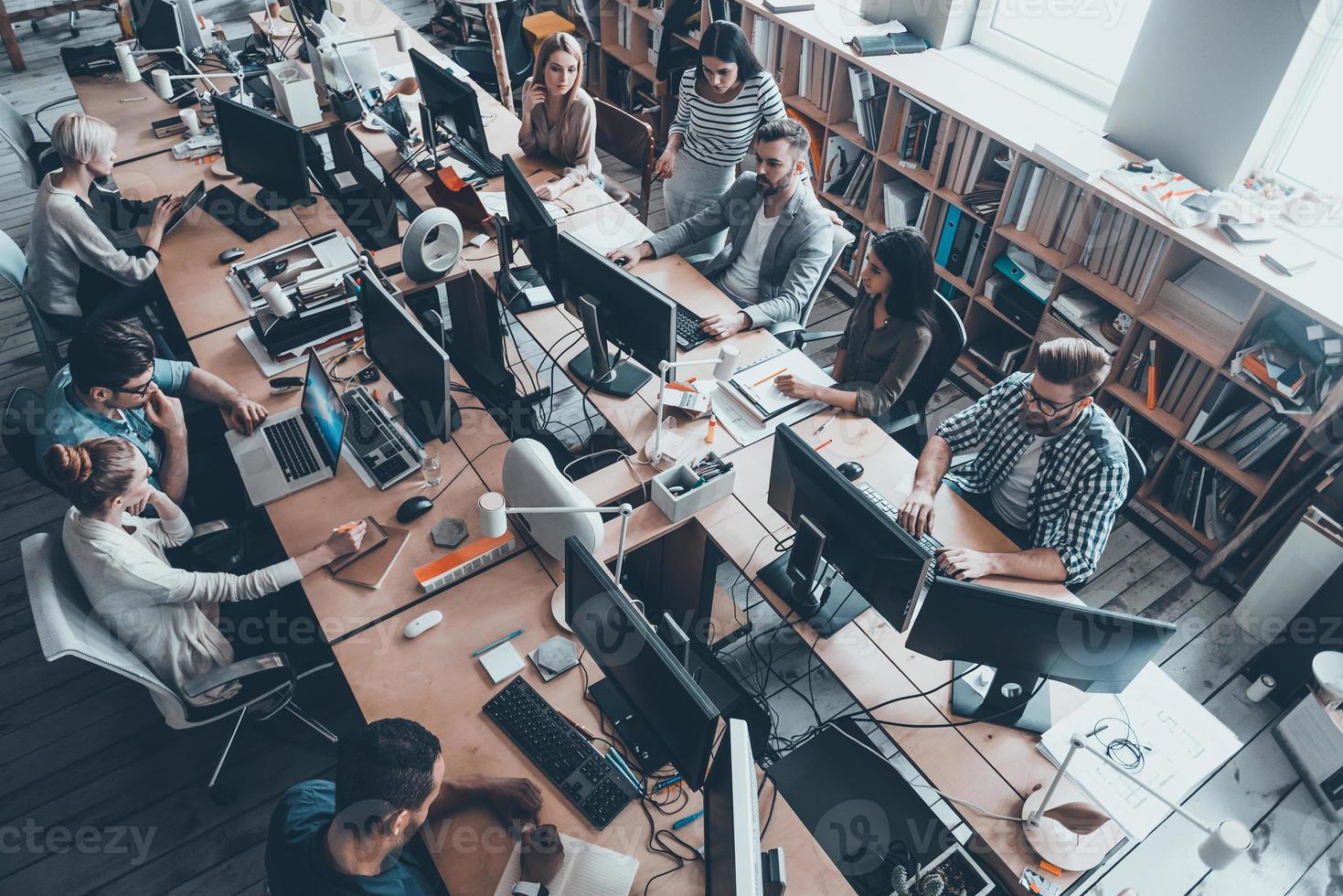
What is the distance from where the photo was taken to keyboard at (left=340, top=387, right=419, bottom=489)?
2910 mm

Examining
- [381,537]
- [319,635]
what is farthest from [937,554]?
[319,635]

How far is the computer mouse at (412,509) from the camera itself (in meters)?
2.77

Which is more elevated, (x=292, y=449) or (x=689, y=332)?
(x=689, y=332)

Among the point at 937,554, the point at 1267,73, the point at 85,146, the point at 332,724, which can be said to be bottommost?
the point at 332,724

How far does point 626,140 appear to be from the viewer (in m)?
4.38

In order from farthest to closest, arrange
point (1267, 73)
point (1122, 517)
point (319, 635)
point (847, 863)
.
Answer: point (1122, 517) → point (1267, 73) → point (319, 635) → point (847, 863)

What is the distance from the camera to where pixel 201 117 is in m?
4.83

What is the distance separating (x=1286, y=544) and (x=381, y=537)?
10.4ft

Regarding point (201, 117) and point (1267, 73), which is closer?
point (1267, 73)

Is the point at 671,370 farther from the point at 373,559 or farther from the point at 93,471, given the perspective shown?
the point at 93,471

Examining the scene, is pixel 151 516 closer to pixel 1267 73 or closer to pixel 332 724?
pixel 332 724

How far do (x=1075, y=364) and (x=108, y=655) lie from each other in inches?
104

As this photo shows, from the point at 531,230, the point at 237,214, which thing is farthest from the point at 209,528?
the point at 237,214

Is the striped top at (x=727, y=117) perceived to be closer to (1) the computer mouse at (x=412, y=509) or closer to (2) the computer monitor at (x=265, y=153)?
(2) the computer monitor at (x=265, y=153)
